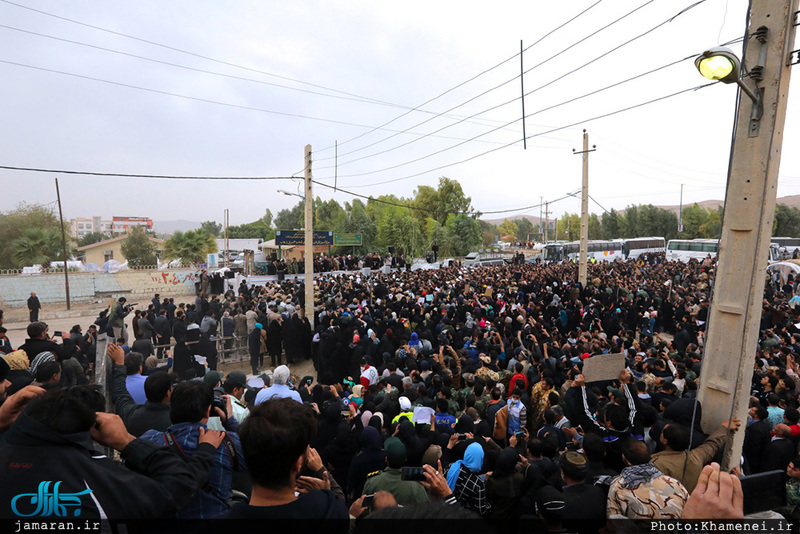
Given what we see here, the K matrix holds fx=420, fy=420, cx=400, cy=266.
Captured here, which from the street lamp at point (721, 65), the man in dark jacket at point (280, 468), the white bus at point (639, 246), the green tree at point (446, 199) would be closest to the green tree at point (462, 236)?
the green tree at point (446, 199)

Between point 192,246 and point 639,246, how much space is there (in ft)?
155

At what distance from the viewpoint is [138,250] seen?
49594mm

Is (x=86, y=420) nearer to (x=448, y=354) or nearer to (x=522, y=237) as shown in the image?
(x=448, y=354)

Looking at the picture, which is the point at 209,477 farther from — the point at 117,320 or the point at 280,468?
the point at 117,320

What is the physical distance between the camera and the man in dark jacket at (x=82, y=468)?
1670mm

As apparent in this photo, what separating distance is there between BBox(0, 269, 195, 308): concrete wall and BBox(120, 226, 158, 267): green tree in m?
21.1

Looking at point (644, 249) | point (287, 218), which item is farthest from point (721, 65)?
point (287, 218)

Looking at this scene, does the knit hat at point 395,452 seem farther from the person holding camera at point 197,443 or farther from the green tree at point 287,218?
the green tree at point 287,218

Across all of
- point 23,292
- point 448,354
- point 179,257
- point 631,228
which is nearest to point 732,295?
Result: point 448,354

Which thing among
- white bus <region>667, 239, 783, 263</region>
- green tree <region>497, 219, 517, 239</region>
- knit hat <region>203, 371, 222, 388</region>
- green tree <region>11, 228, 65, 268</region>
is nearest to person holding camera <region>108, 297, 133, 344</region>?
knit hat <region>203, 371, 222, 388</region>

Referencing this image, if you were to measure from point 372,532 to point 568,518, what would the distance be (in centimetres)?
235
